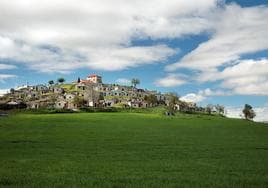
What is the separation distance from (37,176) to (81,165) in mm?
5955

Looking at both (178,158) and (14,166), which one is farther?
(178,158)

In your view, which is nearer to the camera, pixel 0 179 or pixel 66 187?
pixel 66 187

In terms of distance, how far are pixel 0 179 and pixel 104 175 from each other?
18.7 feet

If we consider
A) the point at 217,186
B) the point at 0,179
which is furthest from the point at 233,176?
the point at 0,179

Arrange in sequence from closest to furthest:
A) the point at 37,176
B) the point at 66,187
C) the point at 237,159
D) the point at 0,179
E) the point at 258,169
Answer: the point at 66,187 < the point at 0,179 < the point at 37,176 < the point at 258,169 < the point at 237,159

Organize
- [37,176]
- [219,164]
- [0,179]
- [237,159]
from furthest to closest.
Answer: [237,159], [219,164], [37,176], [0,179]

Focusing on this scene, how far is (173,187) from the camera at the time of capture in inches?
840

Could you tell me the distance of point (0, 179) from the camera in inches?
901

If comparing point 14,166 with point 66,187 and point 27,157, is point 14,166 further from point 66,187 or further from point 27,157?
point 66,187

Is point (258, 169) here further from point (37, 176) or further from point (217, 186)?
point (37, 176)

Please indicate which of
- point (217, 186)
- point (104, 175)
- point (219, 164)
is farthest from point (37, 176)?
point (219, 164)

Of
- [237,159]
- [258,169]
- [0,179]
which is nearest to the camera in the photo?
[0,179]

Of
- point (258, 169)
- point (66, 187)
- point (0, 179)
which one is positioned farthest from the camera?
point (258, 169)

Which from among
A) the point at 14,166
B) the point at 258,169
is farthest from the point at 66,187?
the point at 258,169
